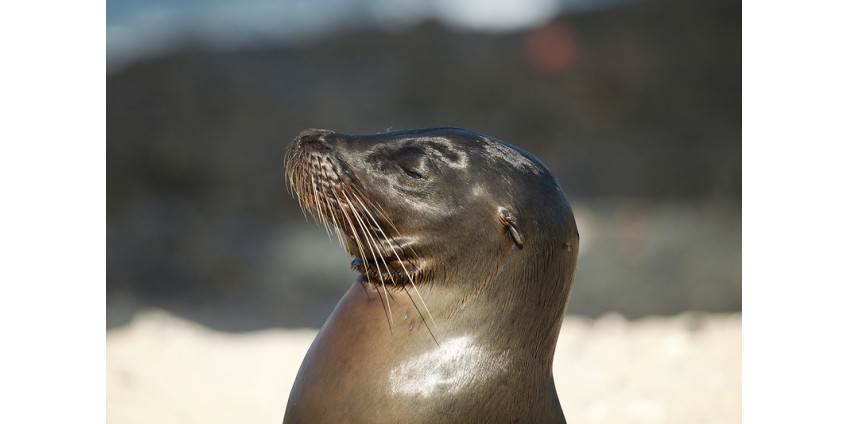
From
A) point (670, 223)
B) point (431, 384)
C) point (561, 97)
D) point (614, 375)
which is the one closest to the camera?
point (431, 384)

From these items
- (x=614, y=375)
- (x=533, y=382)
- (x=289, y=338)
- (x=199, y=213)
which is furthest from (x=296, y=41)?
(x=533, y=382)

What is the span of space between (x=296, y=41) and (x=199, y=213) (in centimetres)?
221

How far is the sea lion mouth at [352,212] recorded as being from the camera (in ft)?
5.58

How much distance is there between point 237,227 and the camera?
320 inches

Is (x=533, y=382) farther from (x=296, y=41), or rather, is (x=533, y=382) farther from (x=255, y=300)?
(x=296, y=41)

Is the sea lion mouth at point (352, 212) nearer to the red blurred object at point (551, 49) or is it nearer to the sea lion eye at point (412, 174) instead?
the sea lion eye at point (412, 174)

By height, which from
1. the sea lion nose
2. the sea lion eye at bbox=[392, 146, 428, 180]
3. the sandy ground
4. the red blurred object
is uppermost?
the red blurred object

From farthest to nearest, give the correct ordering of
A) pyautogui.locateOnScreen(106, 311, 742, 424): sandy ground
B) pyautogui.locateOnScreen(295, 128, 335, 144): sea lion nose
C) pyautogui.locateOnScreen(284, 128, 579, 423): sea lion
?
pyautogui.locateOnScreen(106, 311, 742, 424): sandy ground → pyautogui.locateOnScreen(295, 128, 335, 144): sea lion nose → pyautogui.locateOnScreen(284, 128, 579, 423): sea lion

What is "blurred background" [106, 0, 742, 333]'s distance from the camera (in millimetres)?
7586

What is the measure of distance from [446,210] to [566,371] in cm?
282

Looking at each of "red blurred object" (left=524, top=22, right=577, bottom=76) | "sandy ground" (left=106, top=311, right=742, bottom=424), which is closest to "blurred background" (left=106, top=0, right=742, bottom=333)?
"red blurred object" (left=524, top=22, right=577, bottom=76)

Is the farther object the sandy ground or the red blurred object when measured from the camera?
the red blurred object

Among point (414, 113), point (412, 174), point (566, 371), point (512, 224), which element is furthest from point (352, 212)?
point (414, 113)

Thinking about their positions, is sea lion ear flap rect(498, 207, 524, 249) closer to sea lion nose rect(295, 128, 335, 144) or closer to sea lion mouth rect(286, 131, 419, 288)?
sea lion mouth rect(286, 131, 419, 288)
